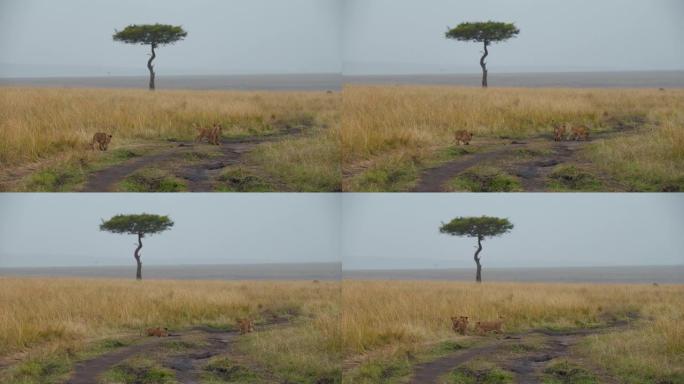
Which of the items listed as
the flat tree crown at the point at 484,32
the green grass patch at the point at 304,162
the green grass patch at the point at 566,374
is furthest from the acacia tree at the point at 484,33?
A: the green grass patch at the point at 566,374

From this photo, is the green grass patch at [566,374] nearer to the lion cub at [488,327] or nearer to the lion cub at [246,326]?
the lion cub at [488,327]

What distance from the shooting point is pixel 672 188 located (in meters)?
10.4

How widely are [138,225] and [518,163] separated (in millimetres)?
4071

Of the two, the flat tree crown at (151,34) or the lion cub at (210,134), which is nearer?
the flat tree crown at (151,34)

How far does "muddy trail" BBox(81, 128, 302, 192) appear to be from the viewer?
1038 centimetres

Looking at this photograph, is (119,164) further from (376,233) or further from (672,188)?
(672,188)

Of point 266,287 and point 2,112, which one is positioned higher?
point 2,112

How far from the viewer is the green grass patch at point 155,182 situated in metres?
10.4

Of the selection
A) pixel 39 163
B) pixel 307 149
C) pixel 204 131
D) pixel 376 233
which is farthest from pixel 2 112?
pixel 376 233

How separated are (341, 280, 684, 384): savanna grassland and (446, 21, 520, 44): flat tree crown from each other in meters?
2.65

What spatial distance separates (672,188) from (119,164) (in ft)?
19.3

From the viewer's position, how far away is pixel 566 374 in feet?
33.7

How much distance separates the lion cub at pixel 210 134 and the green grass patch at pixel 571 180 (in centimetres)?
361

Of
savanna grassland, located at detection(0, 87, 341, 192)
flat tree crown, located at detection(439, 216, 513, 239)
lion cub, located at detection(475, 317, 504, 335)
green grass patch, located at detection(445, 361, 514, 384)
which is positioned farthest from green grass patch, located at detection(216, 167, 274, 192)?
green grass patch, located at detection(445, 361, 514, 384)
